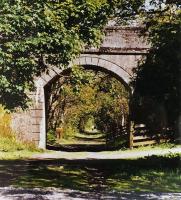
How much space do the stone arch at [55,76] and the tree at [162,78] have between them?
8.78 metres

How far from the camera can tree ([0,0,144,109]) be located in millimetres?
9867

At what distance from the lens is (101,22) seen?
12156 millimetres

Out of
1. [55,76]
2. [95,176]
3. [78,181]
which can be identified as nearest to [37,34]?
[78,181]

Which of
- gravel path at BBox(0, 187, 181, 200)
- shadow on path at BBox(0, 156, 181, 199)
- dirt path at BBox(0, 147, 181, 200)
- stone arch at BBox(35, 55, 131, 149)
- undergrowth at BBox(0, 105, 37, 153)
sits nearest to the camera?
gravel path at BBox(0, 187, 181, 200)

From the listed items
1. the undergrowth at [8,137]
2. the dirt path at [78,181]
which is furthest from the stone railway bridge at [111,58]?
the dirt path at [78,181]

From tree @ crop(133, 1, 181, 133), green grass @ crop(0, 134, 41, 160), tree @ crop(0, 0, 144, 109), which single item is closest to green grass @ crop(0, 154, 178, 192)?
tree @ crop(133, 1, 181, 133)

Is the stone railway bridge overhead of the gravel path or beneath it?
overhead

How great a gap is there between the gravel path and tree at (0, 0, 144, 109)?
204cm

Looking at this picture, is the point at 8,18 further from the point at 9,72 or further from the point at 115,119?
the point at 115,119

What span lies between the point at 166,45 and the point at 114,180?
4168 millimetres

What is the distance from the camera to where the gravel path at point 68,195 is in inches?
388

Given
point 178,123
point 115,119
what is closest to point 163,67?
point 178,123

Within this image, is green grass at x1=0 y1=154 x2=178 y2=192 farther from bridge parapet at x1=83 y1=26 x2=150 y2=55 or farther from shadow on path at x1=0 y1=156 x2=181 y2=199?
bridge parapet at x1=83 y1=26 x2=150 y2=55

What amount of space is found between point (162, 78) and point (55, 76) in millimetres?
10551
